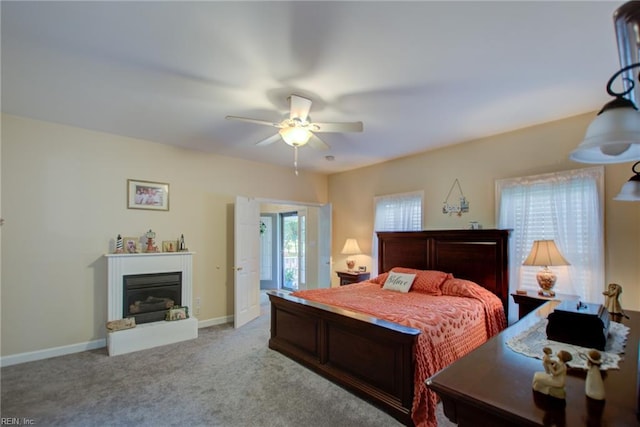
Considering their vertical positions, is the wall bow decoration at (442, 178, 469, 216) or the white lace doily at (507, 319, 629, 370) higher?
the wall bow decoration at (442, 178, 469, 216)

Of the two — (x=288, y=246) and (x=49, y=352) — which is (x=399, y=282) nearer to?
(x=49, y=352)

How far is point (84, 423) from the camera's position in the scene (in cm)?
234

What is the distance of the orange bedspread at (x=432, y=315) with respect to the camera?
7.63 ft

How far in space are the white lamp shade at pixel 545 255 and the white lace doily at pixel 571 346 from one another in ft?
4.50

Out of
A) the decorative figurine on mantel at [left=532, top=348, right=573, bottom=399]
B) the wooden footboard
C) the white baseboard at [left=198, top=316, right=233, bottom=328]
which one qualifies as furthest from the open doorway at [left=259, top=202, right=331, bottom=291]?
the decorative figurine on mantel at [left=532, top=348, right=573, bottom=399]

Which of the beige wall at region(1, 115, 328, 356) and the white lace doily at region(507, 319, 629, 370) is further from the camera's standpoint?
the beige wall at region(1, 115, 328, 356)

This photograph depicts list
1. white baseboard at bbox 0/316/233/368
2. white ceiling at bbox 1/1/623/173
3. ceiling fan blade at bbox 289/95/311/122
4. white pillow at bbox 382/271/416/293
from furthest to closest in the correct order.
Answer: white pillow at bbox 382/271/416/293, white baseboard at bbox 0/316/233/368, ceiling fan blade at bbox 289/95/311/122, white ceiling at bbox 1/1/623/173

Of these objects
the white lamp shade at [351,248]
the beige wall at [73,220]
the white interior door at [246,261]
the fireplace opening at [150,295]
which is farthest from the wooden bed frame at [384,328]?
the beige wall at [73,220]

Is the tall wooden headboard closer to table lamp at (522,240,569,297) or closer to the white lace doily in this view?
table lamp at (522,240,569,297)

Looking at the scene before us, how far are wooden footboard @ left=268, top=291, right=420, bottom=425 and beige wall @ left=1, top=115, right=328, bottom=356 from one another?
2.00 metres

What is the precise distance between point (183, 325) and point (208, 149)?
2585 millimetres

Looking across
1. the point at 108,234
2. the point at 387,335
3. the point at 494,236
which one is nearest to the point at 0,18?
the point at 108,234

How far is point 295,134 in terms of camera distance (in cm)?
292

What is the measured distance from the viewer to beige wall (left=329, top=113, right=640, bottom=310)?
3059 mm
